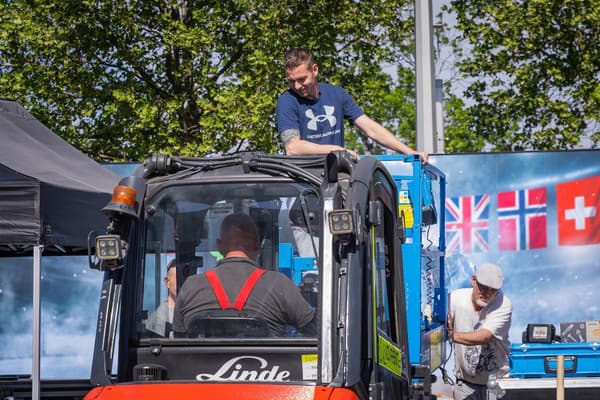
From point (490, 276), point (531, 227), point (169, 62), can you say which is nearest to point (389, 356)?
point (490, 276)

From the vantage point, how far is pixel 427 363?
21.3ft

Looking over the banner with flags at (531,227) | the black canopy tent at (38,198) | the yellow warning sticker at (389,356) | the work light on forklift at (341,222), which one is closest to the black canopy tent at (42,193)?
the black canopy tent at (38,198)

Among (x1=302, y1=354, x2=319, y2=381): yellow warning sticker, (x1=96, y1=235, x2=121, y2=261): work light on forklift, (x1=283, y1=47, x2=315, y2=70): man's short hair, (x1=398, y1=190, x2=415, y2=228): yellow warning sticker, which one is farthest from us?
(x1=283, y1=47, x2=315, y2=70): man's short hair

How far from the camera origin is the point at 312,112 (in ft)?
22.4

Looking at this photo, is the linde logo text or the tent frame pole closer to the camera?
Result: the linde logo text

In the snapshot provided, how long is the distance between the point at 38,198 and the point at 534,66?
13.3 meters

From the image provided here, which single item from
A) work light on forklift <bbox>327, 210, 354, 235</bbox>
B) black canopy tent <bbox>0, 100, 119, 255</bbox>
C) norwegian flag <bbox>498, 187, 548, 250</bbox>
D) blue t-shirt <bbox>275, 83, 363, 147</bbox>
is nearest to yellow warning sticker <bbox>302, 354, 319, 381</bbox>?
work light on forklift <bbox>327, 210, 354, 235</bbox>

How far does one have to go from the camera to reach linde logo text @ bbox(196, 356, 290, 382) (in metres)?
4.77

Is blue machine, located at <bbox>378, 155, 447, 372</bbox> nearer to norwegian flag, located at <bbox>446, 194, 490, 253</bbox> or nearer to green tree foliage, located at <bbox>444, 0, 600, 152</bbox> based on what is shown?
norwegian flag, located at <bbox>446, 194, 490, 253</bbox>

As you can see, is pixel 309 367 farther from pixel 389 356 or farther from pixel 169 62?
pixel 169 62

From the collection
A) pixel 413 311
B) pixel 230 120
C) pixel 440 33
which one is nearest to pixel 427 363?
pixel 413 311

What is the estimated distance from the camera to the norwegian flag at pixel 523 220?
445 inches

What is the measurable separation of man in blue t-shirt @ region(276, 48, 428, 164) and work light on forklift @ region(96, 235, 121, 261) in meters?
1.90

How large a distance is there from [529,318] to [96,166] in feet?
15.6
